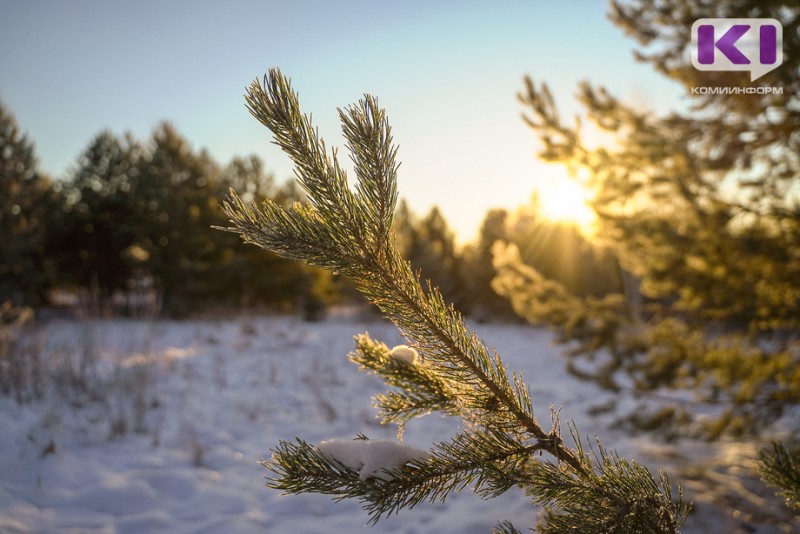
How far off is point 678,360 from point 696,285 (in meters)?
0.63

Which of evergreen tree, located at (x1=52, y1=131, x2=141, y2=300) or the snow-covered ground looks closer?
the snow-covered ground

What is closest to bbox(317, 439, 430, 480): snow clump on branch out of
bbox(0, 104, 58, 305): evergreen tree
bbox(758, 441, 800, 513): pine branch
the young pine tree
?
the young pine tree

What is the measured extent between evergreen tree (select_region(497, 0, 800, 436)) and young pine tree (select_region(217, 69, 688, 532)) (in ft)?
9.42

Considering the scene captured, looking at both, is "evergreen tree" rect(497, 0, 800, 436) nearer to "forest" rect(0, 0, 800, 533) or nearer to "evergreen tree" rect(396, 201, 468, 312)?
"forest" rect(0, 0, 800, 533)

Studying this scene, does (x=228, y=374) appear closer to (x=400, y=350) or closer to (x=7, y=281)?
(x=400, y=350)

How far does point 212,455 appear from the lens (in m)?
3.45

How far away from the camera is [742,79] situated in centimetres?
323

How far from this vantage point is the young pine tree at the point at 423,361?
82cm

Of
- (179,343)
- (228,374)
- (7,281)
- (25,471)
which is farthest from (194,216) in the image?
(25,471)

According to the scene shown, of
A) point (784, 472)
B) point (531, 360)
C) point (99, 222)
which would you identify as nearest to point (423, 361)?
point (784, 472)

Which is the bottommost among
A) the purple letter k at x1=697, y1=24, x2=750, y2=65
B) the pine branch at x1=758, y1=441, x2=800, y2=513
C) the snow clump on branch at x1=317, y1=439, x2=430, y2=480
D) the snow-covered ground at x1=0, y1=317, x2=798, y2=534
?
the snow-covered ground at x1=0, y1=317, x2=798, y2=534

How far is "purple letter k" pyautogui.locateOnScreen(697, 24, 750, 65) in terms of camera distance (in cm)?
314

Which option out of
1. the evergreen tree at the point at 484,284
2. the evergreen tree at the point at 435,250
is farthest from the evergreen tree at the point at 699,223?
the evergreen tree at the point at 484,284

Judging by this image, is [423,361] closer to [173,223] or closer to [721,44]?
[721,44]
